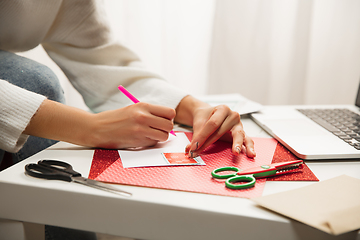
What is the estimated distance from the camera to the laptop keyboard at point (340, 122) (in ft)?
1.87

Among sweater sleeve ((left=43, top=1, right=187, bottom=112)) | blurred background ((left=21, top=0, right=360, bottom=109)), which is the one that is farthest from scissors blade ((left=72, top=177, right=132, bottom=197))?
blurred background ((left=21, top=0, right=360, bottom=109))

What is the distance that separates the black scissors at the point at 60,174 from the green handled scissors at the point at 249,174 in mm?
130

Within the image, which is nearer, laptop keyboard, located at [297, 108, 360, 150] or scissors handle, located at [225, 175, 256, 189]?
scissors handle, located at [225, 175, 256, 189]

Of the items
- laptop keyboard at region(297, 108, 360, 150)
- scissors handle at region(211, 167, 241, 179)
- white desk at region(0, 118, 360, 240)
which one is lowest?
white desk at region(0, 118, 360, 240)

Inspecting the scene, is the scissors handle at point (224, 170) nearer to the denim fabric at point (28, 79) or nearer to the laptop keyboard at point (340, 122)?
the laptop keyboard at point (340, 122)

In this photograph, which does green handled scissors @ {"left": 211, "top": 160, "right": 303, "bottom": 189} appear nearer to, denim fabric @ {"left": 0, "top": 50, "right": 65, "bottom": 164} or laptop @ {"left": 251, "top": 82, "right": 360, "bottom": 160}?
laptop @ {"left": 251, "top": 82, "right": 360, "bottom": 160}

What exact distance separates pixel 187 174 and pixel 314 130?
345 millimetres

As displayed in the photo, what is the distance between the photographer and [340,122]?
671 millimetres

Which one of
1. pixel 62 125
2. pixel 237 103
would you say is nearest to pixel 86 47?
pixel 62 125

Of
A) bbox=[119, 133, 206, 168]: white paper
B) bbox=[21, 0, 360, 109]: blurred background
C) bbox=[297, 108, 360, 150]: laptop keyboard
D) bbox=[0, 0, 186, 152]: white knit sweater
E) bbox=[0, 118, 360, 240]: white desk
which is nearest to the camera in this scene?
bbox=[0, 118, 360, 240]: white desk

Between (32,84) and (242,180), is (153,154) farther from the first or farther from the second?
(32,84)

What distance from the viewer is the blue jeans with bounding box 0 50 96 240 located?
586 mm

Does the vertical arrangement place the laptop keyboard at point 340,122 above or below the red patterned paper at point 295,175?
above

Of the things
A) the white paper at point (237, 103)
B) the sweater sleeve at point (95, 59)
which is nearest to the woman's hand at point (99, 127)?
the sweater sleeve at point (95, 59)
